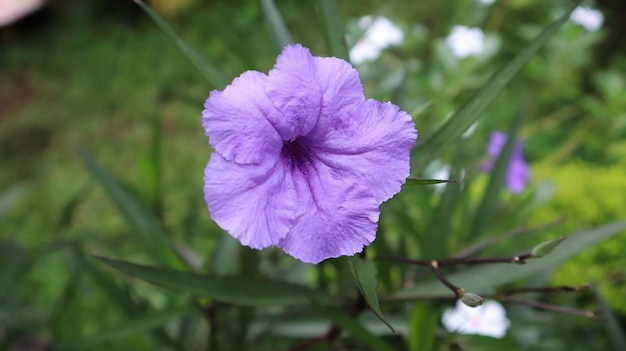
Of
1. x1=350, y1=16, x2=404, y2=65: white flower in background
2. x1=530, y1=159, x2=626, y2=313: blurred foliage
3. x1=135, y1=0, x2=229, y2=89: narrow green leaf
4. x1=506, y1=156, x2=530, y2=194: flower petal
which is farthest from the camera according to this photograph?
x1=350, y1=16, x2=404, y2=65: white flower in background

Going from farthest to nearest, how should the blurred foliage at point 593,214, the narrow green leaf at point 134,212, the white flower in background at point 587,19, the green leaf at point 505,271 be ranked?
the white flower in background at point 587,19
the blurred foliage at point 593,214
the narrow green leaf at point 134,212
the green leaf at point 505,271

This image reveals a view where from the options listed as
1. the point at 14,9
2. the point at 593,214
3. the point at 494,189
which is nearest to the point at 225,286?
the point at 494,189

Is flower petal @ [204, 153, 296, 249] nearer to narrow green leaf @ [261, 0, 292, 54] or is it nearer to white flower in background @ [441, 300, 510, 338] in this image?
narrow green leaf @ [261, 0, 292, 54]

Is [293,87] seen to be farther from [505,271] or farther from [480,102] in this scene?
[505,271]

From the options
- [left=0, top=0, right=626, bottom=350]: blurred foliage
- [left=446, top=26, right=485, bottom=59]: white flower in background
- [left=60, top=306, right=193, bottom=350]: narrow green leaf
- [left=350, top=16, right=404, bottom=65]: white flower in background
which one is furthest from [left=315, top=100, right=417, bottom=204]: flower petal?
[left=446, top=26, right=485, bottom=59]: white flower in background

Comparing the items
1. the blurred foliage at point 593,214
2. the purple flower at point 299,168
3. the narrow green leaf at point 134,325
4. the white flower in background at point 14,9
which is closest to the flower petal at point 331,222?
the purple flower at point 299,168

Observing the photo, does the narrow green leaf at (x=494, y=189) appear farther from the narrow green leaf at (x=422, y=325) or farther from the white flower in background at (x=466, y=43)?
the white flower in background at (x=466, y=43)
